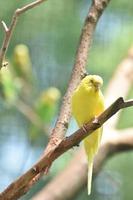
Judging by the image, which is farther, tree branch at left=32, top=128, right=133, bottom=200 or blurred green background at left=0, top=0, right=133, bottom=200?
blurred green background at left=0, top=0, right=133, bottom=200

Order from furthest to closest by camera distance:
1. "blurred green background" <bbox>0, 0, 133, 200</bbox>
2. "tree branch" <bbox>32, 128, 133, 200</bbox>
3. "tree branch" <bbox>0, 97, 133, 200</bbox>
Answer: "blurred green background" <bbox>0, 0, 133, 200</bbox>, "tree branch" <bbox>32, 128, 133, 200</bbox>, "tree branch" <bbox>0, 97, 133, 200</bbox>

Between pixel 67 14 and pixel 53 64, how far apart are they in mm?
135

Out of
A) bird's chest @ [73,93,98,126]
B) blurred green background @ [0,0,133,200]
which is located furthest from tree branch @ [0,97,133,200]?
blurred green background @ [0,0,133,200]

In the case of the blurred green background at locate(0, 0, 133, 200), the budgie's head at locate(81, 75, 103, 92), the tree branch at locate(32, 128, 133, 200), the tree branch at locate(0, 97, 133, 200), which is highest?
the blurred green background at locate(0, 0, 133, 200)

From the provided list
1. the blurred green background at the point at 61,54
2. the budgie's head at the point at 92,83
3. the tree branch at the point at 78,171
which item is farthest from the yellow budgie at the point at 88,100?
the blurred green background at the point at 61,54

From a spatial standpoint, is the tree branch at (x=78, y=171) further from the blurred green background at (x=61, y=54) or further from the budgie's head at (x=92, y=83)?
the budgie's head at (x=92, y=83)

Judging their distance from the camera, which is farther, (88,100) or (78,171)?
(78,171)

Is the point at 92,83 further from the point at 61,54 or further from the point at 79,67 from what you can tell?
the point at 61,54

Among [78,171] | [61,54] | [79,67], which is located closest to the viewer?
[79,67]

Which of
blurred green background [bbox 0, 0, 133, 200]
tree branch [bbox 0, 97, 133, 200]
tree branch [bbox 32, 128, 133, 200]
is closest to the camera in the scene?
tree branch [bbox 0, 97, 133, 200]

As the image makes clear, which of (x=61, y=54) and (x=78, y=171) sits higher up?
(x=61, y=54)

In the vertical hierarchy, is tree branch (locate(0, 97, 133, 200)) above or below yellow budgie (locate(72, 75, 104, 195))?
below

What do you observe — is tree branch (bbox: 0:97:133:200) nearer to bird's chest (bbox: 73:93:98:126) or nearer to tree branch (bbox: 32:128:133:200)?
bird's chest (bbox: 73:93:98:126)

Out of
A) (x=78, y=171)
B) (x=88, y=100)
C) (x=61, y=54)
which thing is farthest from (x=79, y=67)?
(x=61, y=54)
